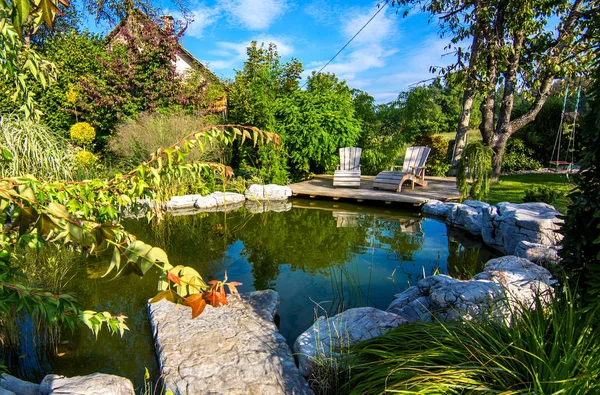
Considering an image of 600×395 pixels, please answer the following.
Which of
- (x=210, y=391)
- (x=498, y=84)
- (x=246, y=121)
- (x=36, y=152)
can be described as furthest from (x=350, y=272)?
(x=498, y=84)

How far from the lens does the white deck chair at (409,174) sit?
8930 mm

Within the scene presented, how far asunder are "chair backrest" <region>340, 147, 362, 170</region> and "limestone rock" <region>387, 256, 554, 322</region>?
6.48 meters

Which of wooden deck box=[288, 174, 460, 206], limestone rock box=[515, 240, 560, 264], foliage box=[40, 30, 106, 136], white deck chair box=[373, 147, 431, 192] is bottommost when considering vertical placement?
limestone rock box=[515, 240, 560, 264]

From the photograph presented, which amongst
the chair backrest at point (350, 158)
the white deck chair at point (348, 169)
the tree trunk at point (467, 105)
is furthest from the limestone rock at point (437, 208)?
the chair backrest at point (350, 158)

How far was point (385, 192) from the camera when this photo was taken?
889 centimetres

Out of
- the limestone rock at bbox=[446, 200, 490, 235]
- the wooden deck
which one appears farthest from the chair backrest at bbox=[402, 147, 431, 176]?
the limestone rock at bbox=[446, 200, 490, 235]

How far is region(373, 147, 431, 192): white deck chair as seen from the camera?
8.93 m

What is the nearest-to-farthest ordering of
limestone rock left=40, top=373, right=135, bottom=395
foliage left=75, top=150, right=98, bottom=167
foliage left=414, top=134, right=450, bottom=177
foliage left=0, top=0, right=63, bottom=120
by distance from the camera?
foliage left=0, top=0, right=63, bottom=120
limestone rock left=40, top=373, right=135, bottom=395
foliage left=75, top=150, right=98, bottom=167
foliage left=414, top=134, right=450, bottom=177

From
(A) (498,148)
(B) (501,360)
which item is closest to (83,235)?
(B) (501,360)

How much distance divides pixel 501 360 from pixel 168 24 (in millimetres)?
11211

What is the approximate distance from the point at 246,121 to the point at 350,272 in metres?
7.13

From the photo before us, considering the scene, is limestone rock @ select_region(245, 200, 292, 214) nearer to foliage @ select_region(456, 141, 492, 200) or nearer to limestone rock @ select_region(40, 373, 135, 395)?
foliage @ select_region(456, 141, 492, 200)

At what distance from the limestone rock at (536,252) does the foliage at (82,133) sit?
9.77m

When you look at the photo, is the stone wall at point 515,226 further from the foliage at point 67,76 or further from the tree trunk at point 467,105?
the foliage at point 67,76
